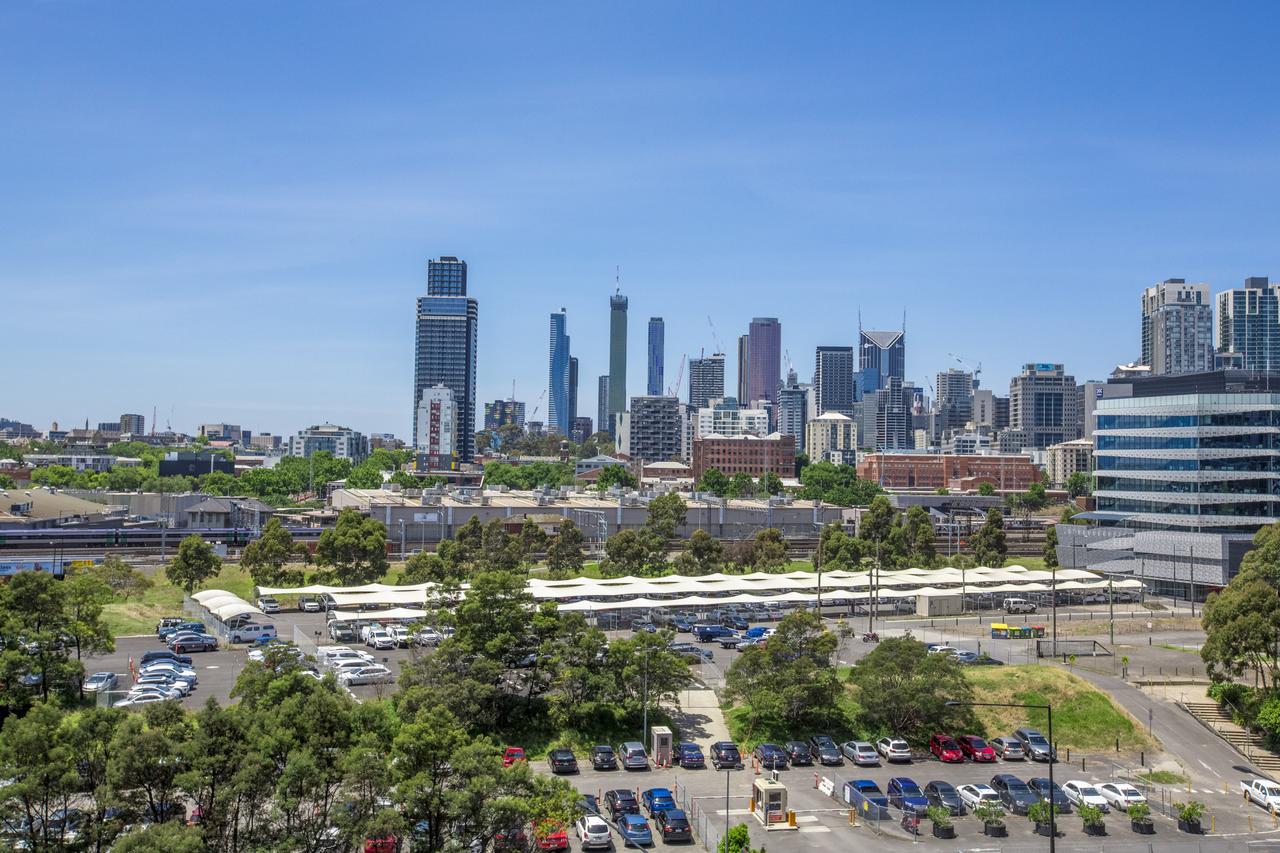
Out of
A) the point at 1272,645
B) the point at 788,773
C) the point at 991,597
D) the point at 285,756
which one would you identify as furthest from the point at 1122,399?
the point at 285,756

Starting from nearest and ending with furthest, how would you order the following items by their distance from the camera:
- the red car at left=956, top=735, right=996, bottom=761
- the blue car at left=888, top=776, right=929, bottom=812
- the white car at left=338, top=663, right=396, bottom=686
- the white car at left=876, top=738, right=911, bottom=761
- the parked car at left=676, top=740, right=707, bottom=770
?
1. the blue car at left=888, top=776, right=929, bottom=812
2. the parked car at left=676, top=740, right=707, bottom=770
3. the white car at left=876, top=738, right=911, bottom=761
4. the red car at left=956, top=735, right=996, bottom=761
5. the white car at left=338, top=663, right=396, bottom=686

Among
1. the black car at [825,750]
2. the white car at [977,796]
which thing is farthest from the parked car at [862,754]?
the white car at [977,796]

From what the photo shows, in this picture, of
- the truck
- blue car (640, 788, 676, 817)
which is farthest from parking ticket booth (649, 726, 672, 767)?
the truck

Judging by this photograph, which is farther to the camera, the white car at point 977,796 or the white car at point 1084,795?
the white car at point 1084,795

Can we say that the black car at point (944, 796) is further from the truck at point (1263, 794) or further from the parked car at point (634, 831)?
the truck at point (1263, 794)

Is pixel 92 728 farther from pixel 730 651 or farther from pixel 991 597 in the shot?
pixel 991 597

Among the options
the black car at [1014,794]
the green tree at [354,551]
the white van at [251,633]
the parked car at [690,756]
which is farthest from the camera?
the green tree at [354,551]

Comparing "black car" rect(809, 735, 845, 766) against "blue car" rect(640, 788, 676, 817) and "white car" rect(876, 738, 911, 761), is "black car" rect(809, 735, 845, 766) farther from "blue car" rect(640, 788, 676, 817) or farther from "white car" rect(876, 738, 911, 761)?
"blue car" rect(640, 788, 676, 817)
